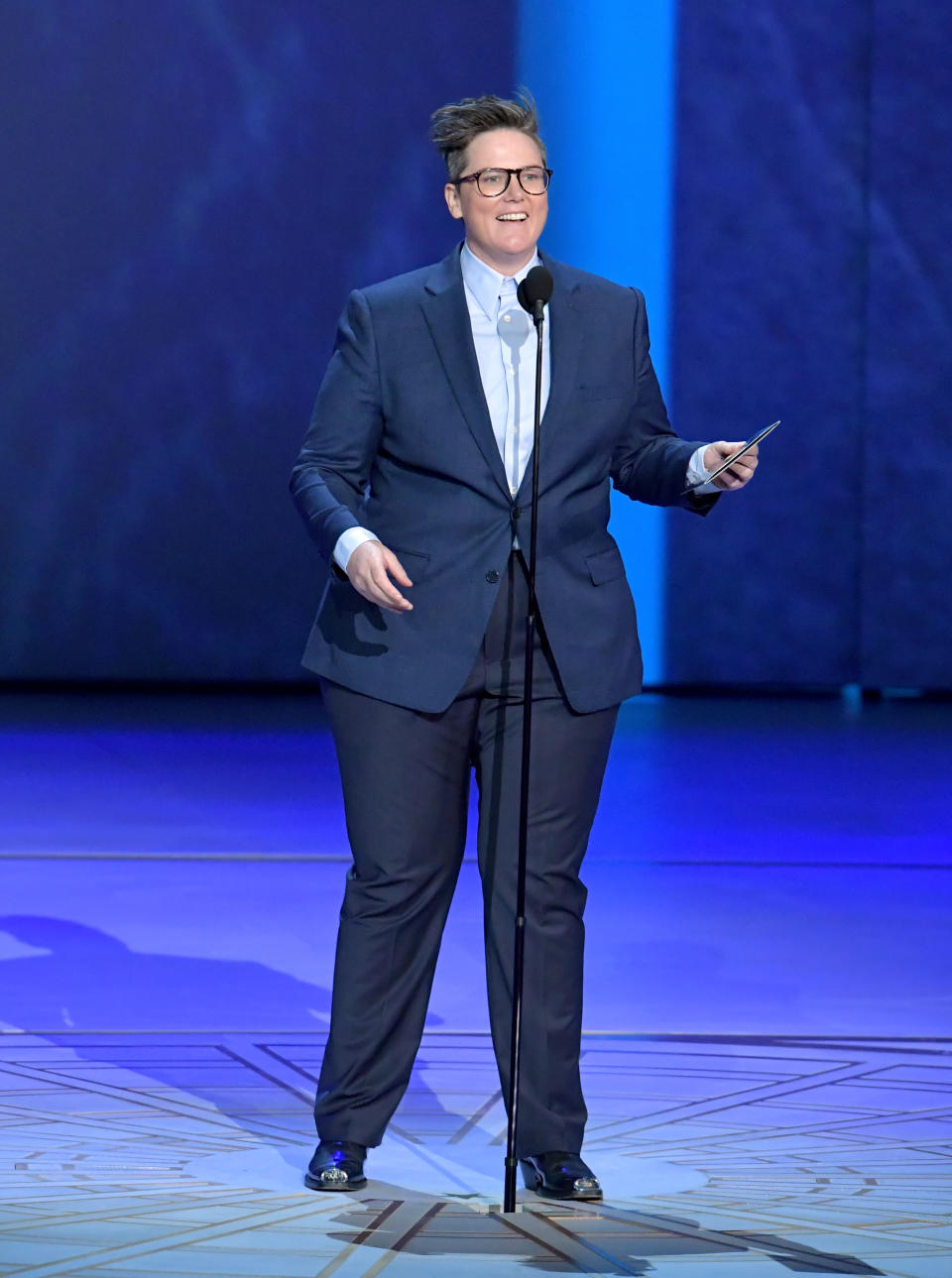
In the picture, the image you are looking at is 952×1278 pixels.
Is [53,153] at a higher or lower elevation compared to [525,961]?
higher

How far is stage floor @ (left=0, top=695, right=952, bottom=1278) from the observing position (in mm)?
2371

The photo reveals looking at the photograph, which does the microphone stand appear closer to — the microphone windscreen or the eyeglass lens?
the microphone windscreen

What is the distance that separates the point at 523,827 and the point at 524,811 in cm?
2

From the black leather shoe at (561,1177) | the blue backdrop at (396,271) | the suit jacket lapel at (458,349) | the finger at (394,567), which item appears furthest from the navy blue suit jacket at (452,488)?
the blue backdrop at (396,271)

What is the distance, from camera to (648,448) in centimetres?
277

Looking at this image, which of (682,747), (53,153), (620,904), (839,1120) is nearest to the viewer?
(839,1120)

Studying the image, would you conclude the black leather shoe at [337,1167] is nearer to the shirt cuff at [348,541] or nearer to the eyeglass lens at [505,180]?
the shirt cuff at [348,541]

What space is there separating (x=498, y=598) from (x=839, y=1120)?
97 centimetres

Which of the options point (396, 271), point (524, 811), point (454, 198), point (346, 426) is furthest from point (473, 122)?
point (396, 271)

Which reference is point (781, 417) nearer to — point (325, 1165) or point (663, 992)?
point (663, 992)

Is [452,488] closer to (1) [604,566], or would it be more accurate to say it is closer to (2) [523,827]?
(1) [604,566]

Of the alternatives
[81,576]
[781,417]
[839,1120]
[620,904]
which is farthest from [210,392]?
[839,1120]

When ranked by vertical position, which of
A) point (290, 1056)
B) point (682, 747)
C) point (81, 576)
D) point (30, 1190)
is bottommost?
point (30, 1190)

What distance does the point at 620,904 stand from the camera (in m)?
4.79
